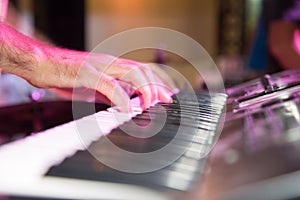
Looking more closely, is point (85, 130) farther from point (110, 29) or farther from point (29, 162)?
point (110, 29)

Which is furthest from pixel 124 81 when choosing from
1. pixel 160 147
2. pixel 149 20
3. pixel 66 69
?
pixel 149 20

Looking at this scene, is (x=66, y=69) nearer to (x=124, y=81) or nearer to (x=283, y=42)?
(x=124, y=81)

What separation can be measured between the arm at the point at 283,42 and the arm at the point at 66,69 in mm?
911

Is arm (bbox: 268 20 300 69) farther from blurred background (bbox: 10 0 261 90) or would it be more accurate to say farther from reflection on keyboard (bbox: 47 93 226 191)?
blurred background (bbox: 10 0 261 90)

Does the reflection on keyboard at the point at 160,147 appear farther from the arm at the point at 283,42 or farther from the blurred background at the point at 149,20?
the blurred background at the point at 149,20

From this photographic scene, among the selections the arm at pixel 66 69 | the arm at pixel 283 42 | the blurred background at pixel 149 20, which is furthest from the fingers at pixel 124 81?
the blurred background at pixel 149 20

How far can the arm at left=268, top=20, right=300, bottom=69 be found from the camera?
1.52m

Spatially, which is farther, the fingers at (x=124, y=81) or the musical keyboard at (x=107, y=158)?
the fingers at (x=124, y=81)

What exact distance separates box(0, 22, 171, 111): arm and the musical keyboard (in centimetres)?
6

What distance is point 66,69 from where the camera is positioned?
64 cm

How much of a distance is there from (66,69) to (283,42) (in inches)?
43.9

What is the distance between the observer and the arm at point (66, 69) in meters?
0.63

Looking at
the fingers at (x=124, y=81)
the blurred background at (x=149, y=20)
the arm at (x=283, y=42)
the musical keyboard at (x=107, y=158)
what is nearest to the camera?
the musical keyboard at (x=107, y=158)

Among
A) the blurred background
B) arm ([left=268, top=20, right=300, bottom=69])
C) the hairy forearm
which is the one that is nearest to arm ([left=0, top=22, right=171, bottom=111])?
the hairy forearm
